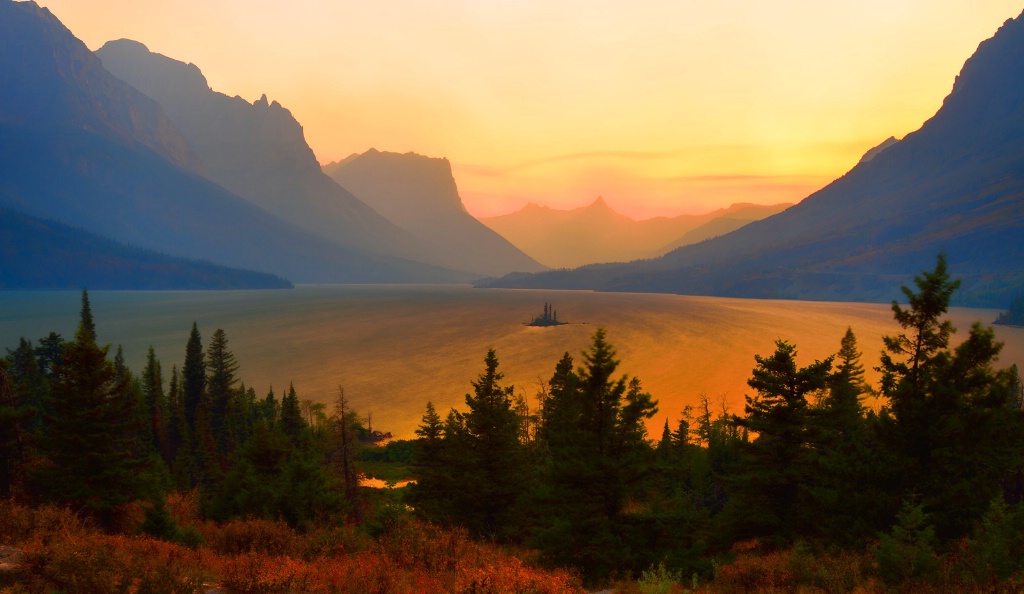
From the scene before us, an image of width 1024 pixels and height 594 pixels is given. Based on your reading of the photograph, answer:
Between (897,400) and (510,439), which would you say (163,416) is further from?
(897,400)

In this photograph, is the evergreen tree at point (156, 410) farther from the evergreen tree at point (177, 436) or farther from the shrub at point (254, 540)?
the shrub at point (254, 540)

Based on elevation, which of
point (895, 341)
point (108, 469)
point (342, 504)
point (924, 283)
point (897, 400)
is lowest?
point (342, 504)

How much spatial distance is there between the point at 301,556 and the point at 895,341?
2326cm

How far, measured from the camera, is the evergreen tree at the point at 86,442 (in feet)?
79.0

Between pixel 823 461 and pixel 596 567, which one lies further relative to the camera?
pixel 823 461

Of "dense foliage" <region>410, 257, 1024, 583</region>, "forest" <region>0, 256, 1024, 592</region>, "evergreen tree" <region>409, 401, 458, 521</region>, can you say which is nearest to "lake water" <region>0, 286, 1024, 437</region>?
"evergreen tree" <region>409, 401, 458, 521</region>

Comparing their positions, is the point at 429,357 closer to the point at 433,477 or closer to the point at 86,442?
the point at 433,477

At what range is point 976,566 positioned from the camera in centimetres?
1303

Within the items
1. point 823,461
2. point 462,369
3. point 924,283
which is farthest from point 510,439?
point 462,369

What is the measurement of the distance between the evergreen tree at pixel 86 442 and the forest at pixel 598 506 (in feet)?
0.28

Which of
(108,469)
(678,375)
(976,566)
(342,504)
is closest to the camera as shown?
(976,566)

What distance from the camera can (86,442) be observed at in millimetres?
24781

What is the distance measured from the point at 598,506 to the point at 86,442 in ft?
78.6

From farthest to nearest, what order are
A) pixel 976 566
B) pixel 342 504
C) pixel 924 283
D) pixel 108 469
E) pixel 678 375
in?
1. pixel 678 375
2. pixel 342 504
3. pixel 108 469
4. pixel 924 283
5. pixel 976 566
